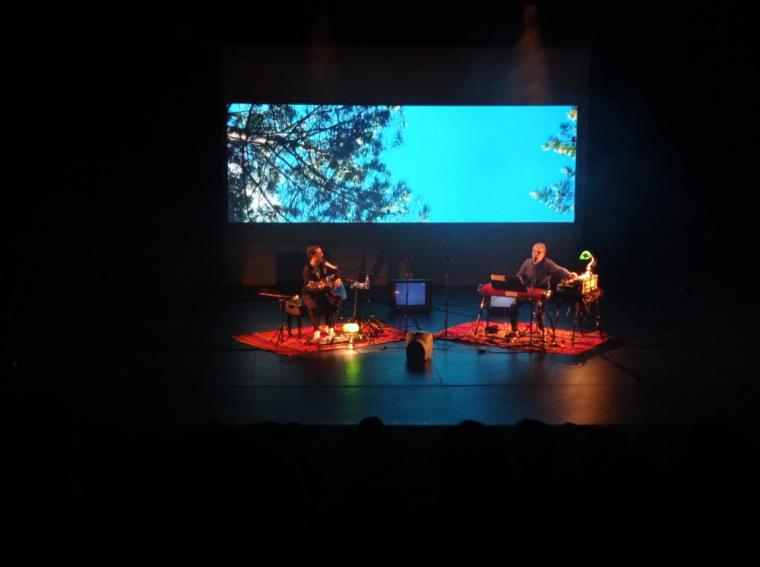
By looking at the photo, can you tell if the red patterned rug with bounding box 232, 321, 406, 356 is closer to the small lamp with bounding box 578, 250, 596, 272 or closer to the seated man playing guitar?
the seated man playing guitar

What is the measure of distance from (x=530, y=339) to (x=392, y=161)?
4.61 meters

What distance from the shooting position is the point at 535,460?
1.97 metres

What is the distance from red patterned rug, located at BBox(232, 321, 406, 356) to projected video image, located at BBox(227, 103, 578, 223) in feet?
11.7

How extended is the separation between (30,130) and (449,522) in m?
9.58

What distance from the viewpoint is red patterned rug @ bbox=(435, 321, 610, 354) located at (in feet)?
23.4

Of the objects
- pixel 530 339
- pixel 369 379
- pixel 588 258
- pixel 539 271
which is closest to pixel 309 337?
pixel 369 379

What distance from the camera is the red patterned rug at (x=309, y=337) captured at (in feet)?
23.2

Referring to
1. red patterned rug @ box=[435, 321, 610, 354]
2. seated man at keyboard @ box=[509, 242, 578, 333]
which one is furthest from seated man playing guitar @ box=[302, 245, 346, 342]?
seated man at keyboard @ box=[509, 242, 578, 333]

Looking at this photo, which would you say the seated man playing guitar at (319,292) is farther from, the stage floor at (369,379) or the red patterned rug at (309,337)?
the stage floor at (369,379)

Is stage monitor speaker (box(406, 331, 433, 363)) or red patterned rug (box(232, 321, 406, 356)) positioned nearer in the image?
stage monitor speaker (box(406, 331, 433, 363))

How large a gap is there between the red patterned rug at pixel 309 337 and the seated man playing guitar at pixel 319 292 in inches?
7.3

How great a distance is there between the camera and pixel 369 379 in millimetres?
5879

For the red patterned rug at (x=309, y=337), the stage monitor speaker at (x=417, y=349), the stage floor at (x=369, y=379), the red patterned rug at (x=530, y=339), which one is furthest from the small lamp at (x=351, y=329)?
the stage monitor speaker at (x=417, y=349)

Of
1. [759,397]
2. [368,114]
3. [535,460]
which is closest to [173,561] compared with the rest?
[535,460]
